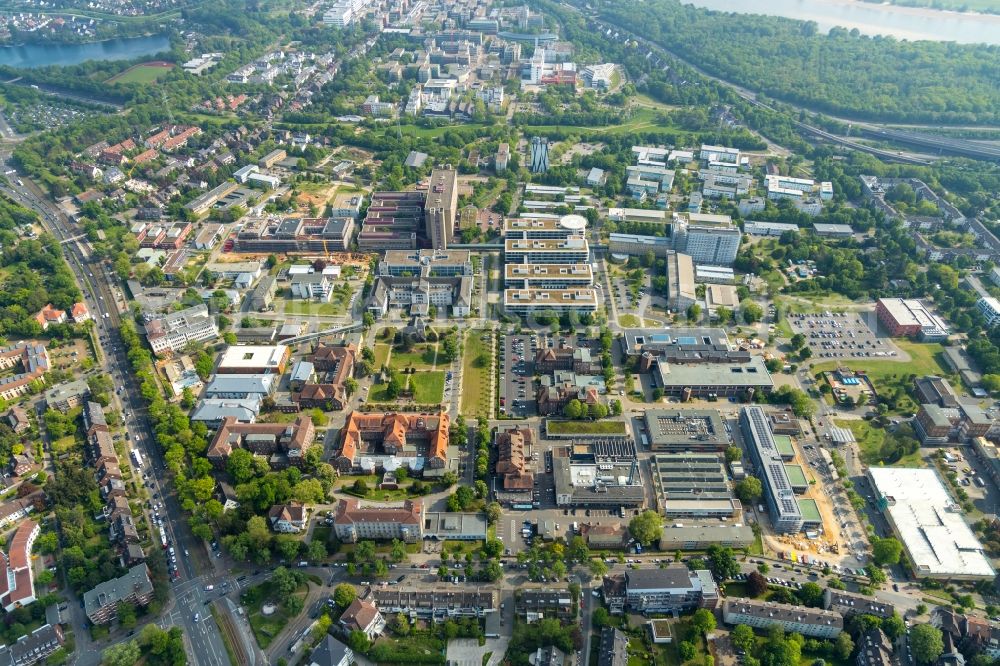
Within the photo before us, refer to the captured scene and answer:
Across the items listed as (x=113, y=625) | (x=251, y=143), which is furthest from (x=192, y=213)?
(x=113, y=625)

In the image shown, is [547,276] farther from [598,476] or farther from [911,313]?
[911,313]

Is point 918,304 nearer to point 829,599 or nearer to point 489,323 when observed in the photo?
point 829,599

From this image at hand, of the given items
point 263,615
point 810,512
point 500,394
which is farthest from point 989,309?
point 263,615

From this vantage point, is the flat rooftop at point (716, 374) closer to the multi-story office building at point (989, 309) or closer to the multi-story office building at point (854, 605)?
the multi-story office building at point (854, 605)

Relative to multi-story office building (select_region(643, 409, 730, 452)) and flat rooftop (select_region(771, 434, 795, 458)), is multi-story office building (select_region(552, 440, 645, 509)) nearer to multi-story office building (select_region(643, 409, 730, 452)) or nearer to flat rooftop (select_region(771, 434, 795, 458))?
multi-story office building (select_region(643, 409, 730, 452))

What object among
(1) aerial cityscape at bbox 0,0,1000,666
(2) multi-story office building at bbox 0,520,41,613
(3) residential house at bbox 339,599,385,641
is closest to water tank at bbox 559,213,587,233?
(1) aerial cityscape at bbox 0,0,1000,666

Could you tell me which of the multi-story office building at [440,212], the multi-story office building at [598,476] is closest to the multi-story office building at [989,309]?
the multi-story office building at [598,476]
